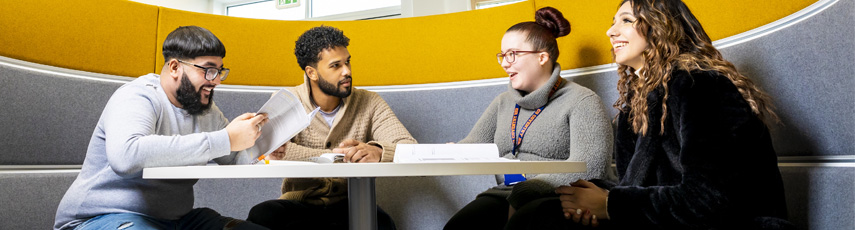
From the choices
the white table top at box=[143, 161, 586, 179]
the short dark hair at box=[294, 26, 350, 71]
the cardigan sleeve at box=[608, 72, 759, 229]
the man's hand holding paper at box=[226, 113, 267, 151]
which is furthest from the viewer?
the short dark hair at box=[294, 26, 350, 71]

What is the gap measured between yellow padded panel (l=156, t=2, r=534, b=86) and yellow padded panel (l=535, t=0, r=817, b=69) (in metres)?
0.21

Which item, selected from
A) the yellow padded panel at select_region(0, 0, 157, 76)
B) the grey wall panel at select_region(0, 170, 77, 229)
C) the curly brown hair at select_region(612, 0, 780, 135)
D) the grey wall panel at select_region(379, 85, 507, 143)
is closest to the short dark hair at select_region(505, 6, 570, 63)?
the grey wall panel at select_region(379, 85, 507, 143)

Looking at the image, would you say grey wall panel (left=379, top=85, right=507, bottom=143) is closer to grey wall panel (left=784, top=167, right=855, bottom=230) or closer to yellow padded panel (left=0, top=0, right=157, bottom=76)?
yellow padded panel (left=0, top=0, right=157, bottom=76)

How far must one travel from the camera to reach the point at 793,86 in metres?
1.36

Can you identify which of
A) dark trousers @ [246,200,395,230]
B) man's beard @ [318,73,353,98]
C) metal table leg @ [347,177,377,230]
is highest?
man's beard @ [318,73,353,98]

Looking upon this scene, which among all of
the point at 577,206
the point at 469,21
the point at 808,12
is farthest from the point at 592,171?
the point at 469,21

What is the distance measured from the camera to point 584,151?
1.55 meters

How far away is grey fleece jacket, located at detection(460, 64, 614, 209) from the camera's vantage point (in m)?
1.53

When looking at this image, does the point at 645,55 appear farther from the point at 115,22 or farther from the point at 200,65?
the point at 115,22

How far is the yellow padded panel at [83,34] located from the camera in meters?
1.83

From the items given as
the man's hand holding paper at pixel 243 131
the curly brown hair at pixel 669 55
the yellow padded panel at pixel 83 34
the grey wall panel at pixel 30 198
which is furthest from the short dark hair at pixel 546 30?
the grey wall panel at pixel 30 198

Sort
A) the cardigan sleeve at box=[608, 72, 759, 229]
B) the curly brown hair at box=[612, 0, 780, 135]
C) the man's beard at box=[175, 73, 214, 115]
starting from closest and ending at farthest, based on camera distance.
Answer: the cardigan sleeve at box=[608, 72, 759, 229], the curly brown hair at box=[612, 0, 780, 135], the man's beard at box=[175, 73, 214, 115]

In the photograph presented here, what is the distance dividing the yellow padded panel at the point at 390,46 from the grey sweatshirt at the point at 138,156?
925 mm

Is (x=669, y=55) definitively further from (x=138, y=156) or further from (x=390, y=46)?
(x=390, y=46)
